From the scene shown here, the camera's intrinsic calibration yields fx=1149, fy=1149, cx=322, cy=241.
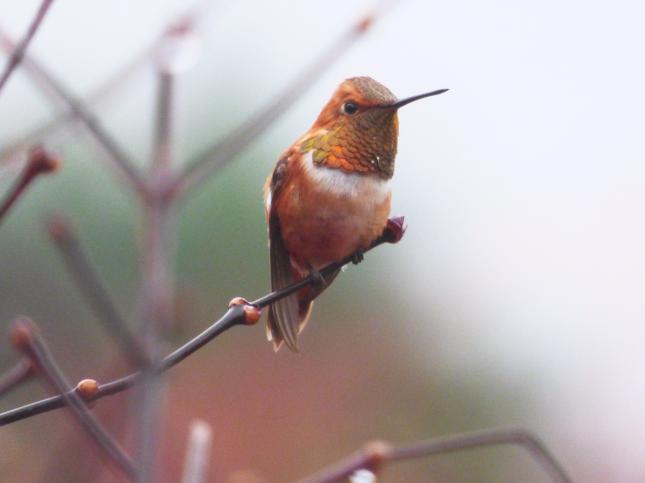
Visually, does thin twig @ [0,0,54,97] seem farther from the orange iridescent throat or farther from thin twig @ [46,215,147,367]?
the orange iridescent throat

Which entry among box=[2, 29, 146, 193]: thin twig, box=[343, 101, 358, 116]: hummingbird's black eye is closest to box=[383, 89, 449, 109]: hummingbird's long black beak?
box=[343, 101, 358, 116]: hummingbird's black eye

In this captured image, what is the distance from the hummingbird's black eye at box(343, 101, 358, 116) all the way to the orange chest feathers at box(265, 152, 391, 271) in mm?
150

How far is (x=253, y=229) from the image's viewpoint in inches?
480

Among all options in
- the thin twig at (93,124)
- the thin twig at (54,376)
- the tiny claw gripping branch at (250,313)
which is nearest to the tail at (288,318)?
the tiny claw gripping branch at (250,313)

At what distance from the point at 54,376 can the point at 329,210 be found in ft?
4.90

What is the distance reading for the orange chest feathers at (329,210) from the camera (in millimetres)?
2846

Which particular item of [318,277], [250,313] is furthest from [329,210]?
[250,313]

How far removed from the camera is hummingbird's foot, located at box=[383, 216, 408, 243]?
237 cm

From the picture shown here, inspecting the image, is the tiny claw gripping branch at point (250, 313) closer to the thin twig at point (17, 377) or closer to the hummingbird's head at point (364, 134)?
the thin twig at point (17, 377)

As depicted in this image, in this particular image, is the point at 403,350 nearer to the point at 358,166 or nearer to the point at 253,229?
the point at 253,229

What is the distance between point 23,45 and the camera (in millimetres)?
1432

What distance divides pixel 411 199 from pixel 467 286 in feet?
6.37

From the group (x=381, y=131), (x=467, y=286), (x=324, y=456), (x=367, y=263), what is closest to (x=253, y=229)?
(x=367, y=263)

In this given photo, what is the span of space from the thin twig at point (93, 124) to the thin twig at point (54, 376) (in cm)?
25
